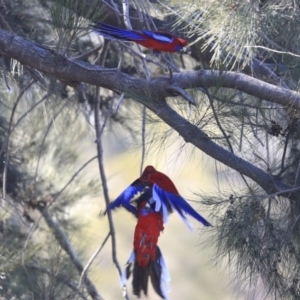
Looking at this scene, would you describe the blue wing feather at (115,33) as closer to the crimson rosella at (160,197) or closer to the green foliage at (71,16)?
the green foliage at (71,16)

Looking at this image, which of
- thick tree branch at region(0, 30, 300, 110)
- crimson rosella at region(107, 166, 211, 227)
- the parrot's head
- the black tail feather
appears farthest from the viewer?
the black tail feather

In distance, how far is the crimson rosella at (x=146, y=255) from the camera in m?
2.11

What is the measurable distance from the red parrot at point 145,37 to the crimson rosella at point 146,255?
415mm

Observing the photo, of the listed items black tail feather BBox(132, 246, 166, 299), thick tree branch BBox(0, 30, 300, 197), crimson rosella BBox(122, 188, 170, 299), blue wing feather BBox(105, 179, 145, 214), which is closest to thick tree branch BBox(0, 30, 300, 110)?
thick tree branch BBox(0, 30, 300, 197)

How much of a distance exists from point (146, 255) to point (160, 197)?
1.21 feet

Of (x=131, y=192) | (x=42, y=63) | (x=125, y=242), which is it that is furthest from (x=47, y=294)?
(x=125, y=242)

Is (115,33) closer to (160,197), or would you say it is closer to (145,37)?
(145,37)

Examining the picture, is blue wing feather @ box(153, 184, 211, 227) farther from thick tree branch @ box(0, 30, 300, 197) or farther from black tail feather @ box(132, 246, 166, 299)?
black tail feather @ box(132, 246, 166, 299)

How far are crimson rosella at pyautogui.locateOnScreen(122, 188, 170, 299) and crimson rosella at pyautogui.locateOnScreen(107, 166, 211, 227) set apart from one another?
77 millimetres

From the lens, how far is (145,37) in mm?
1838

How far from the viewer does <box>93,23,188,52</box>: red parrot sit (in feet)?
5.93

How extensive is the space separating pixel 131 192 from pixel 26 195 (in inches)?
55.9

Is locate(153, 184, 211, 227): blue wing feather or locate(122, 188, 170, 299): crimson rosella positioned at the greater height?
locate(122, 188, 170, 299): crimson rosella

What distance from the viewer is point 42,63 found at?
185cm
